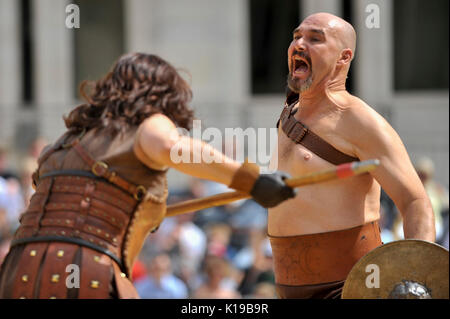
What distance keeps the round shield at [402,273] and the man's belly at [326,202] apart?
16.4 inches

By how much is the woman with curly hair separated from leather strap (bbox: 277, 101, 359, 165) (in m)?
0.52

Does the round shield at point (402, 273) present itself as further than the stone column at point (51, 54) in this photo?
No

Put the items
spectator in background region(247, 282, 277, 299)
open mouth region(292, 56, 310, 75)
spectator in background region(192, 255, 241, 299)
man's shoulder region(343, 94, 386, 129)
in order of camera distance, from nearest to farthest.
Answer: man's shoulder region(343, 94, 386, 129) → open mouth region(292, 56, 310, 75) → spectator in background region(192, 255, 241, 299) → spectator in background region(247, 282, 277, 299)

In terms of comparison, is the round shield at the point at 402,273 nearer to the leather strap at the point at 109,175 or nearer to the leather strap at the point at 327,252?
the leather strap at the point at 327,252

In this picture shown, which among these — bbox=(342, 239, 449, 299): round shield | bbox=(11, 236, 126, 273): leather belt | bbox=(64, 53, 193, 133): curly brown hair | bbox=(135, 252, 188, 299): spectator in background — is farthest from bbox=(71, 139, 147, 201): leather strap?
bbox=(135, 252, 188, 299): spectator in background

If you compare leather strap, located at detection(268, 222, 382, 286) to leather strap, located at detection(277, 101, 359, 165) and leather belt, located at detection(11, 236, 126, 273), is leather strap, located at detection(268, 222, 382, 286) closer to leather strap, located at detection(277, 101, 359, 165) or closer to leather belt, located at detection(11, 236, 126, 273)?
leather strap, located at detection(277, 101, 359, 165)

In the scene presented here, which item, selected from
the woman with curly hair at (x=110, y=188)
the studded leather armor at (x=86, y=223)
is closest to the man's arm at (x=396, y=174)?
the woman with curly hair at (x=110, y=188)

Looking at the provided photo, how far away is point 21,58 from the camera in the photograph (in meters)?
12.7

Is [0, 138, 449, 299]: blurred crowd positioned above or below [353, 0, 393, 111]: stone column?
below

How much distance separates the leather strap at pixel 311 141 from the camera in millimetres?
3957

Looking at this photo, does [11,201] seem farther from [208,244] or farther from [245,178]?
[245,178]

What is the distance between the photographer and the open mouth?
13.4 ft
